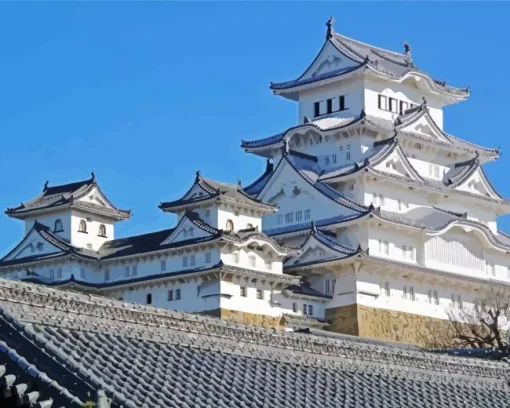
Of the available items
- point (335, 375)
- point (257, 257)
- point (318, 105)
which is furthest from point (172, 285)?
point (335, 375)

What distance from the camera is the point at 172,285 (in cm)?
5534

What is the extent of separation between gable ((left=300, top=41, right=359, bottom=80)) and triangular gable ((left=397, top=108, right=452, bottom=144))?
13.0 ft

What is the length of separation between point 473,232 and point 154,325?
168ft

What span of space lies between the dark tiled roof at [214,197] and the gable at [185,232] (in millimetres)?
1207

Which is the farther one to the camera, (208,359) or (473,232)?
(473,232)

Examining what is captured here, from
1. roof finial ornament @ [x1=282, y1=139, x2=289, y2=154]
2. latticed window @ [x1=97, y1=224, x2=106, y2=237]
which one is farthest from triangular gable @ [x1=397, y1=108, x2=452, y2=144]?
latticed window @ [x1=97, y1=224, x2=106, y2=237]

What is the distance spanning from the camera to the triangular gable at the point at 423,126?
62.3 meters

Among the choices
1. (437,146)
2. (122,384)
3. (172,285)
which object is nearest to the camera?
(122,384)

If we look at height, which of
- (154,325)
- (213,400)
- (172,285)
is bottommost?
(213,400)

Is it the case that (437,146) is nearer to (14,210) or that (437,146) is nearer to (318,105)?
(318,105)

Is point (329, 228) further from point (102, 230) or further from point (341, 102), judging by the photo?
point (102, 230)

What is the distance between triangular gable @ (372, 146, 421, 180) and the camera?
2371 inches

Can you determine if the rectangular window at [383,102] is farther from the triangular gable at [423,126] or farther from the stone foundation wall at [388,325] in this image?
the stone foundation wall at [388,325]

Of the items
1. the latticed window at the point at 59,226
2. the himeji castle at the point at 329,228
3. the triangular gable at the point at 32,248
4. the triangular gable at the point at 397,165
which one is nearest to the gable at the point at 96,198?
the himeji castle at the point at 329,228
